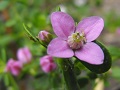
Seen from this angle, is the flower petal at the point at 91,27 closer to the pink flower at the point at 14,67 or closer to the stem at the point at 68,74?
the stem at the point at 68,74

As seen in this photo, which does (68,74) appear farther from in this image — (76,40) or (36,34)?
(36,34)

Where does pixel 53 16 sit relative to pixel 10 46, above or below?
above

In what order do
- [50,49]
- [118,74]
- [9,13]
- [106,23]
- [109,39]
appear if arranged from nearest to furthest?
[50,49]
[118,74]
[106,23]
[9,13]
[109,39]

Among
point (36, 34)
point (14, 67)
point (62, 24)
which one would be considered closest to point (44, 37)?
point (62, 24)

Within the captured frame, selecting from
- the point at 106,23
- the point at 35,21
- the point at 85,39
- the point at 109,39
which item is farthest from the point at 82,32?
the point at 109,39

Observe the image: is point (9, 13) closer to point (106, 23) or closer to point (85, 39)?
point (106, 23)

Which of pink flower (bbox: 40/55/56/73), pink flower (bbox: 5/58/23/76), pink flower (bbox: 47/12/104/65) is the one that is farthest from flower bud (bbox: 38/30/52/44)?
pink flower (bbox: 5/58/23/76)
